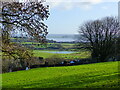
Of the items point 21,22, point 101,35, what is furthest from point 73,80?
point 101,35

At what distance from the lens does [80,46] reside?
1645 inches

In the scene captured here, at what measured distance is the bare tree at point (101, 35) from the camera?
134 feet

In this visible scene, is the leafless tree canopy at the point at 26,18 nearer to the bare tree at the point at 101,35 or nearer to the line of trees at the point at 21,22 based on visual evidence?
the line of trees at the point at 21,22

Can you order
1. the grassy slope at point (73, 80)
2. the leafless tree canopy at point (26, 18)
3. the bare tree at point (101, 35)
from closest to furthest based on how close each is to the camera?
the leafless tree canopy at point (26, 18) < the grassy slope at point (73, 80) < the bare tree at point (101, 35)

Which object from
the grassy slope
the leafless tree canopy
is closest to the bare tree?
the grassy slope

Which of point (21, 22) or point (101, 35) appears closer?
point (21, 22)

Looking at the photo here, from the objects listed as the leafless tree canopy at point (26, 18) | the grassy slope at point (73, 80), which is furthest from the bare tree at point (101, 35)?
the leafless tree canopy at point (26, 18)

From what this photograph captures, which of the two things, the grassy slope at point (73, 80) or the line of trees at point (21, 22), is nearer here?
the line of trees at point (21, 22)

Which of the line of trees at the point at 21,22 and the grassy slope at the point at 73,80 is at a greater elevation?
the line of trees at the point at 21,22

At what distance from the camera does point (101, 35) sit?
4172 cm

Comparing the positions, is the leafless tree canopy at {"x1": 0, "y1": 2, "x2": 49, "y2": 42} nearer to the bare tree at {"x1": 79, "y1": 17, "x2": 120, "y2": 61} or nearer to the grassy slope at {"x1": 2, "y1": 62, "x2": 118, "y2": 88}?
the grassy slope at {"x1": 2, "y1": 62, "x2": 118, "y2": 88}

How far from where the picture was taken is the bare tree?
4078cm

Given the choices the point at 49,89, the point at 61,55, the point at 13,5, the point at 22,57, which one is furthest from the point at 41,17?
the point at 61,55

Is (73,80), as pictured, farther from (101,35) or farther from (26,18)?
(101,35)
